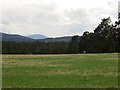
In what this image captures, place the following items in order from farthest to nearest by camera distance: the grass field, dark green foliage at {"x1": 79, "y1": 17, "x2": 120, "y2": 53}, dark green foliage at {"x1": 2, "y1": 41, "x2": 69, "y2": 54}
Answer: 1. dark green foliage at {"x1": 2, "y1": 41, "x2": 69, "y2": 54}
2. dark green foliage at {"x1": 79, "y1": 17, "x2": 120, "y2": 53}
3. the grass field

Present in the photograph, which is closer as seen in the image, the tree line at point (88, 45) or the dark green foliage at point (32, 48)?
the tree line at point (88, 45)

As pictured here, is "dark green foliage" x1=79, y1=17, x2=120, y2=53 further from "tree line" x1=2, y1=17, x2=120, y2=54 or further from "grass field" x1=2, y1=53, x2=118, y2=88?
"grass field" x1=2, y1=53, x2=118, y2=88

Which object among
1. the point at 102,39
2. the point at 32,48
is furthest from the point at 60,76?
the point at 32,48

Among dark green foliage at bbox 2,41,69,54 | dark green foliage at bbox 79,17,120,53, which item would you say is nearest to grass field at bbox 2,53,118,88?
dark green foliage at bbox 79,17,120,53

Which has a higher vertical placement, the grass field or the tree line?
the tree line

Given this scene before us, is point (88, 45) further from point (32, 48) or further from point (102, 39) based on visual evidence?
point (32, 48)

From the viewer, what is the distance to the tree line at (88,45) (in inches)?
4193

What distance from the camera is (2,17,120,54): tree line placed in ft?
349

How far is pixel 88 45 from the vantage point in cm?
11175

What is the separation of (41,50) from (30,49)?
4.67 m

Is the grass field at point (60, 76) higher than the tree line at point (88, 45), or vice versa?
the tree line at point (88, 45)

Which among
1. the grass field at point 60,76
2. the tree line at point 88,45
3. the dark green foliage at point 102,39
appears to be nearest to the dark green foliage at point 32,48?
the tree line at point 88,45

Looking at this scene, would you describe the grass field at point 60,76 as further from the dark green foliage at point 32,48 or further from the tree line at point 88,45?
the dark green foliage at point 32,48

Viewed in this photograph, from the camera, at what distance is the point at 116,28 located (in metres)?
109
